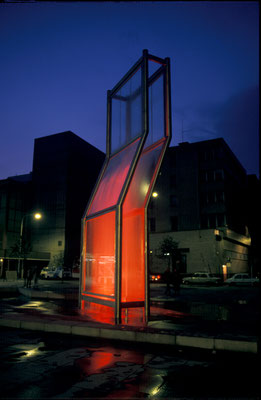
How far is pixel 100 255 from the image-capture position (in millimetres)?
11516

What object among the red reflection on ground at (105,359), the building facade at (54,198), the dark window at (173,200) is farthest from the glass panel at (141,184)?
the building facade at (54,198)

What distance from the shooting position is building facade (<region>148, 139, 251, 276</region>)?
45.3 m

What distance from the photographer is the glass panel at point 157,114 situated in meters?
11.2

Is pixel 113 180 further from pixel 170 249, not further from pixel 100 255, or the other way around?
pixel 170 249

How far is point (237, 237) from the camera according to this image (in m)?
54.0

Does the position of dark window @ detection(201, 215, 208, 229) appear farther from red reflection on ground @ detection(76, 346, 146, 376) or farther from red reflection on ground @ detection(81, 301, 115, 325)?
red reflection on ground @ detection(76, 346, 146, 376)

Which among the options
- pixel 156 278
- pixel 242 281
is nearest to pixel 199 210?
pixel 242 281

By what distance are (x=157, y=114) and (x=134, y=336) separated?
23.4ft

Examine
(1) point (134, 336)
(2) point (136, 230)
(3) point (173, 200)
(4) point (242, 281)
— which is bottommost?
(4) point (242, 281)

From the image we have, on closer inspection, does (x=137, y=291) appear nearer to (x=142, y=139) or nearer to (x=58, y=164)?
(x=142, y=139)

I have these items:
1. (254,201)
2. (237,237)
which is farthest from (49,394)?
(254,201)

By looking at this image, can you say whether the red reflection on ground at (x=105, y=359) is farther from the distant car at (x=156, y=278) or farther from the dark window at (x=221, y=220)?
the dark window at (x=221, y=220)

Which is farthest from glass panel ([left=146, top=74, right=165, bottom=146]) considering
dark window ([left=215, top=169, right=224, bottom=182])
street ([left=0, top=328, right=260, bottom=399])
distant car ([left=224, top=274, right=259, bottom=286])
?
dark window ([left=215, top=169, right=224, bottom=182])

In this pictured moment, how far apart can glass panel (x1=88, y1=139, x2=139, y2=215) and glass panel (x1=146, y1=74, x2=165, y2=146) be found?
85 centimetres
